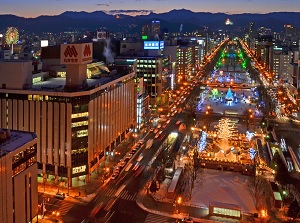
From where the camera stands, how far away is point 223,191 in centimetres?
3278

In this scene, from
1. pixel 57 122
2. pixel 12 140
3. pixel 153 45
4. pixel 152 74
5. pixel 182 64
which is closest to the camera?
pixel 12 140

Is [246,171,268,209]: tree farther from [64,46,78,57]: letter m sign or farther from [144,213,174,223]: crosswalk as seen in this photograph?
[64,46,78,57]: letter m sign

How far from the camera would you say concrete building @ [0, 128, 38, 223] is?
20.8 meters

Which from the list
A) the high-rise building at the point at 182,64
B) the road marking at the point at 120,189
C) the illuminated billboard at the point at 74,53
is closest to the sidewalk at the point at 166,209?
the road marking at the point at 120,189

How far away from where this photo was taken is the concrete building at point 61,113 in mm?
33750

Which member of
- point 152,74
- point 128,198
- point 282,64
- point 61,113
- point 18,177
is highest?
point 282,64

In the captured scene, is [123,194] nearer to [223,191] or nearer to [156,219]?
[156,219]

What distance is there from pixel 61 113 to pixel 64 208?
8.50 metres

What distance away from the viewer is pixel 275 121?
59188 mm

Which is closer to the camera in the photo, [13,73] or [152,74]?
[13,73]

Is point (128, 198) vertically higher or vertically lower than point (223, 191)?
lower

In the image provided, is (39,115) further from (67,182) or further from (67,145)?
(67,182)

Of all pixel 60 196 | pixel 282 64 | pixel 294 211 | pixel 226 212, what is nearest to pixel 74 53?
pixel 60 196

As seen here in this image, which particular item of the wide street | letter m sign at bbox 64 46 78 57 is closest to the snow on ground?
the wide street
